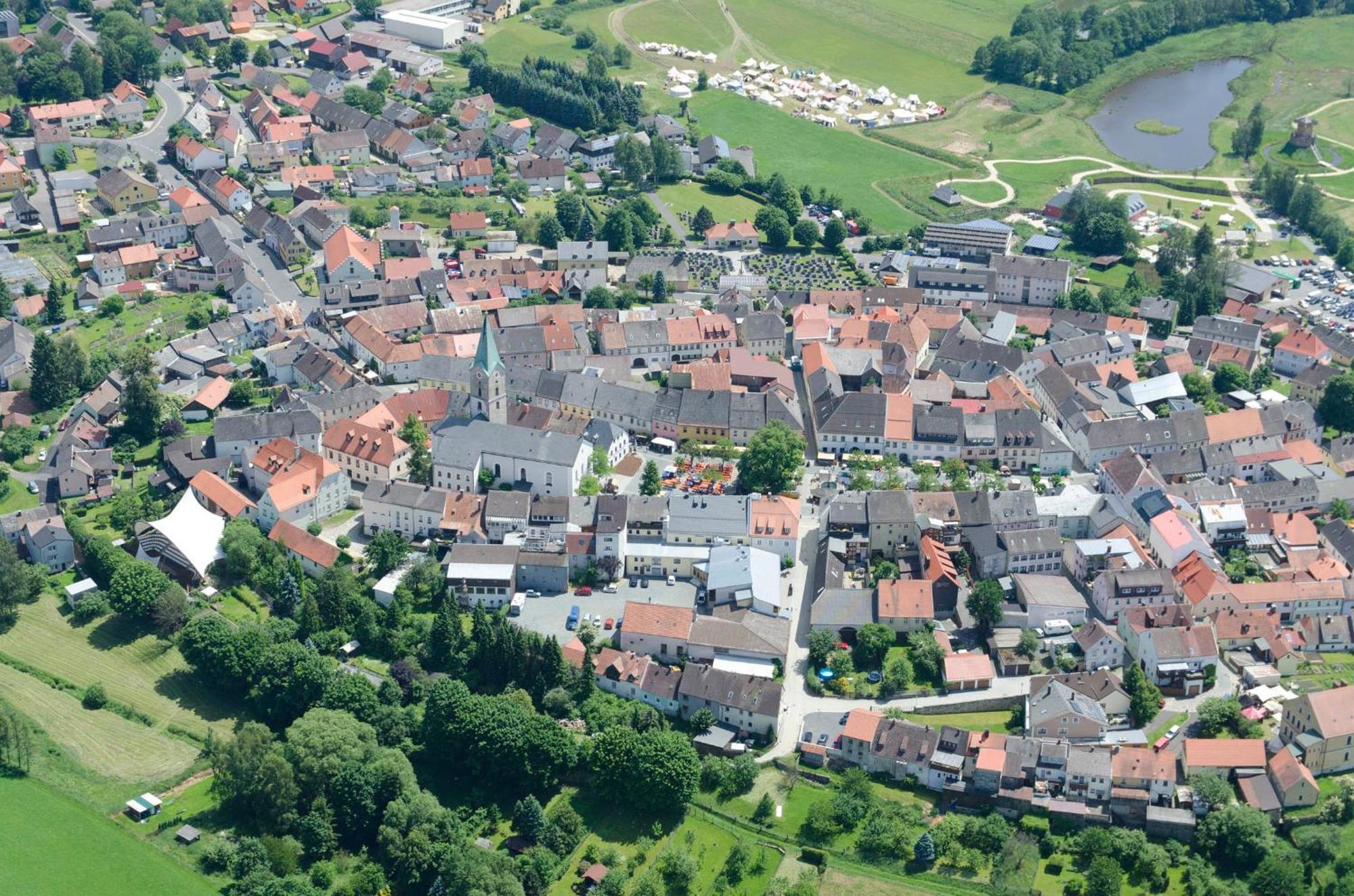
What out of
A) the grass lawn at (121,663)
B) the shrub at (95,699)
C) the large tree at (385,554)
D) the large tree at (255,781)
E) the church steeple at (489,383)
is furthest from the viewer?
the church steeple at (489,383)

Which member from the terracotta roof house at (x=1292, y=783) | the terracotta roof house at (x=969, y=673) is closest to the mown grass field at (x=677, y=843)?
the terracotta roof house at (x=969, y=673)

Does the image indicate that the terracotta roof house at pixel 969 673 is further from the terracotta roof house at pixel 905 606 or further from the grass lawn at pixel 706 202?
the grass lawn at pixel 706 202

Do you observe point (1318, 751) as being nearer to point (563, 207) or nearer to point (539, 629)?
point (539, 629)

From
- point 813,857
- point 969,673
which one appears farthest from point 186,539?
point 969,673

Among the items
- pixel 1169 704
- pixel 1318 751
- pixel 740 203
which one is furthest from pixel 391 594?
pixel 740 203

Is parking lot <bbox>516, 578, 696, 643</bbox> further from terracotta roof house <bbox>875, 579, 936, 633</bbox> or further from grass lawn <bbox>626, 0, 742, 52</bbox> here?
grass lawn <bbox>626, 0, 742, 52</bbox>

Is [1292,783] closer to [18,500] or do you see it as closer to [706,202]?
[18,500]
